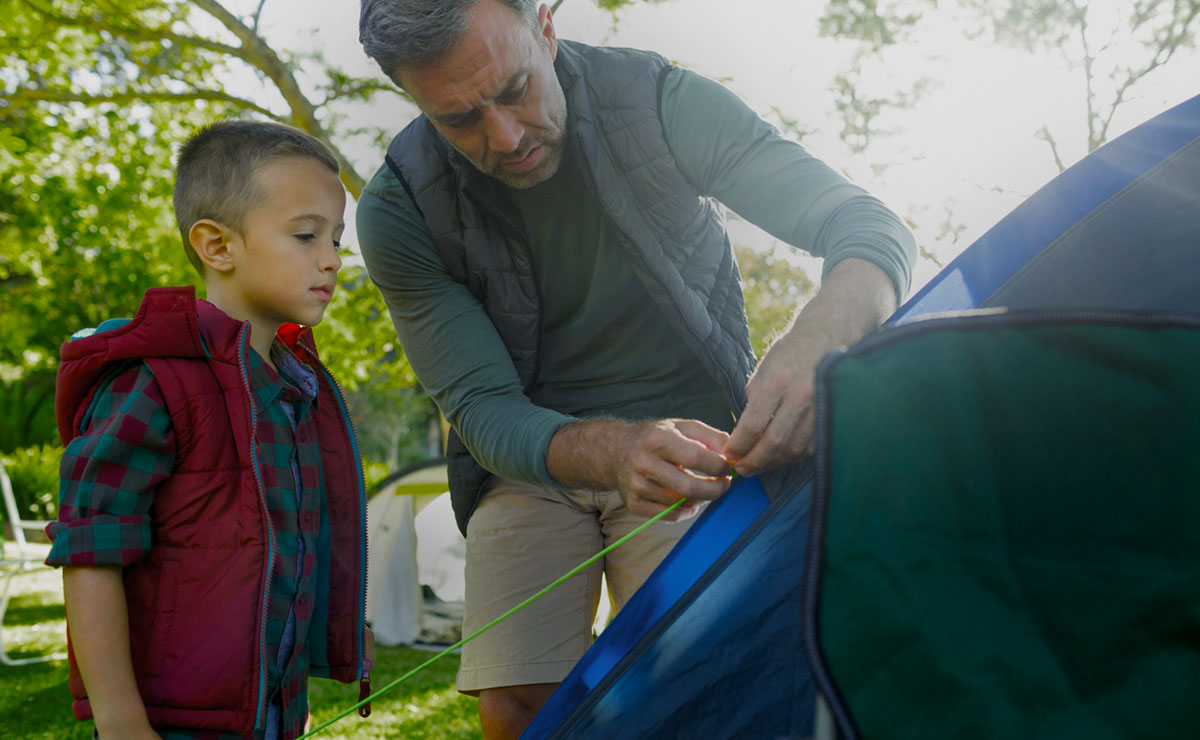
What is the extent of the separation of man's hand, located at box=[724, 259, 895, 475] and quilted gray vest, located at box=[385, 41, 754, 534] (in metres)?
0.57

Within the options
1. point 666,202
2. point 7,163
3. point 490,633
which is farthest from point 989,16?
point 7,163

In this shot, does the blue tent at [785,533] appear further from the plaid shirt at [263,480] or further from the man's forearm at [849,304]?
the plaid shirt at [263,480]

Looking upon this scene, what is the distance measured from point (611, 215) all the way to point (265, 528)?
80 cm

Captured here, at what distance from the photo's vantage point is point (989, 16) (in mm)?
5547

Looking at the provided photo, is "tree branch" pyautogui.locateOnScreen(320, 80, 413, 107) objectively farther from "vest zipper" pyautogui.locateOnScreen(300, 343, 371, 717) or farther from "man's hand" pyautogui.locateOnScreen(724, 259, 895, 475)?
"man's hand" pyautogui.locateOnScreen(724, 259, 895, 475)

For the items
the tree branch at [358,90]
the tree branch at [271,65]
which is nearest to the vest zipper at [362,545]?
the tree branch at [271,65]

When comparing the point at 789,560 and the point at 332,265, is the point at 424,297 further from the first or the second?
the point at 789,560

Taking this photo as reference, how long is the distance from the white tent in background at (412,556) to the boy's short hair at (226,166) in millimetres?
3529

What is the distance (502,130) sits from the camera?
1649mm

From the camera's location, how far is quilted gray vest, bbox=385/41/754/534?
1.73 m

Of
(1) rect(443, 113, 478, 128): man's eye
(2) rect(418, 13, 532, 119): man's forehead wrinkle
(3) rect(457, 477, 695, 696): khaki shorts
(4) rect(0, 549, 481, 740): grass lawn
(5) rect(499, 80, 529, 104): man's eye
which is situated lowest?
(4) rect(0, 549, 481, 740): grass lawn

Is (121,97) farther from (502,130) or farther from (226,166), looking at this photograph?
(502,130)

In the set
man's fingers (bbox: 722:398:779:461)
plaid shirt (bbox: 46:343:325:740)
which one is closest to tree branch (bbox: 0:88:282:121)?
plaid shirt (bbox: 46:343:325:740)

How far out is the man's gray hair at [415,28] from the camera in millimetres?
1565
